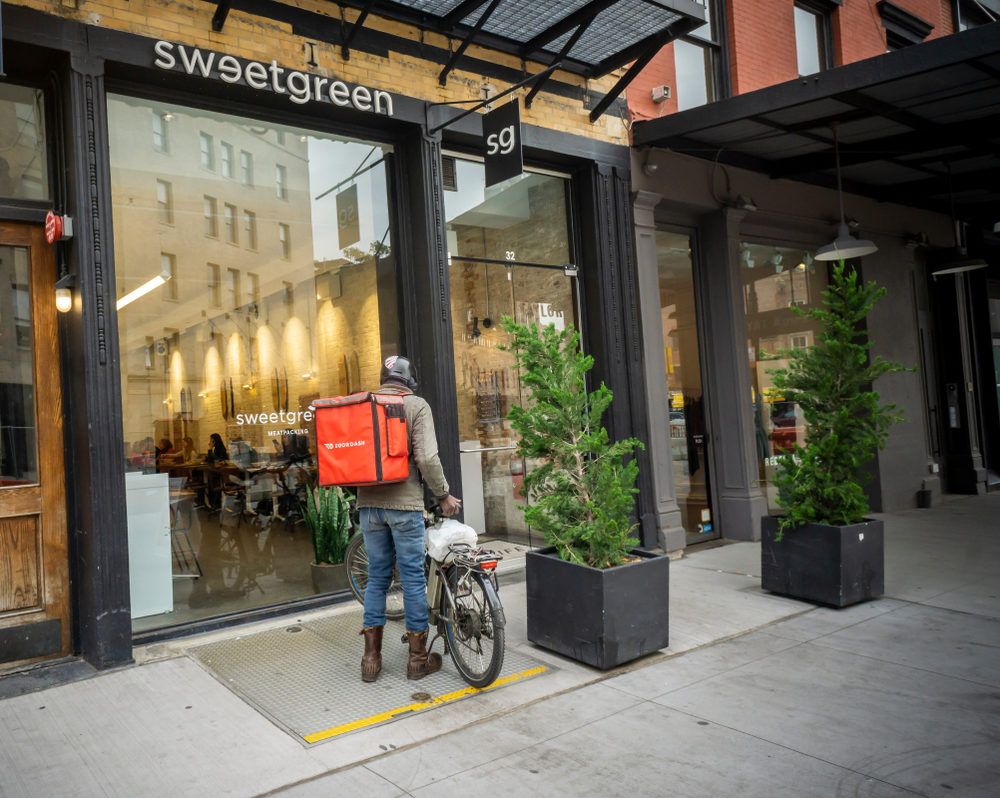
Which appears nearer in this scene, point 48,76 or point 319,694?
point 319,694

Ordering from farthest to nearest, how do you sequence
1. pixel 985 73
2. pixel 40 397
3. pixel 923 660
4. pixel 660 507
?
pixel 660 507, pixel 985 73, pixel 40 397, pixel 923 660

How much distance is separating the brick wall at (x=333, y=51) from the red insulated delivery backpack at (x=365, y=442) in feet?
11.1

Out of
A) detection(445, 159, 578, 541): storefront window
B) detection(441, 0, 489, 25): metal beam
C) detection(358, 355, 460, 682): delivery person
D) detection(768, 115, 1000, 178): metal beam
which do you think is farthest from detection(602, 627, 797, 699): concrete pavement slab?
A: detection(768, 115, 1000, 178): metal beam

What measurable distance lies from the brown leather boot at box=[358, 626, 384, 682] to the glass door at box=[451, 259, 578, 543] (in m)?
3.37

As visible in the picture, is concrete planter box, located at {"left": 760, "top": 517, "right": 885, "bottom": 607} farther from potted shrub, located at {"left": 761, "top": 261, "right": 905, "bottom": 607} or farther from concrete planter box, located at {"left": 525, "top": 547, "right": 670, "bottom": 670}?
concrete planter box, located at {"left": 525, "top": 547, "right": 670, "bottom": 670}

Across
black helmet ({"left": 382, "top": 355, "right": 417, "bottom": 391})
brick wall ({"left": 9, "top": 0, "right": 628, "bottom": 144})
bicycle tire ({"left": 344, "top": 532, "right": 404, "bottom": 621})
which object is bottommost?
bicycle tire ({"left": 344, "top": 532, "right": 404, "bottom": 621})

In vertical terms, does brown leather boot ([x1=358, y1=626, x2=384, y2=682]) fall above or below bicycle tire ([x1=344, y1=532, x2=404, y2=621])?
below

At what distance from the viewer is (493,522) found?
8523mm

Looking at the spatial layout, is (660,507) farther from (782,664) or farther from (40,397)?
(40,397)

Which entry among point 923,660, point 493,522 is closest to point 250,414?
point 493,522

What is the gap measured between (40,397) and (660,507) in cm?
609

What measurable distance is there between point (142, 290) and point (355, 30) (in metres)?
2.91

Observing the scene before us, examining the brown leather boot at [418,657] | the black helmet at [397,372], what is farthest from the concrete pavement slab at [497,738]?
the black helmet at [397,372]

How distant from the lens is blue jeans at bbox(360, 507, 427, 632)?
480 centimetres
